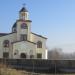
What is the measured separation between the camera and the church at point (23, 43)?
63.7 m

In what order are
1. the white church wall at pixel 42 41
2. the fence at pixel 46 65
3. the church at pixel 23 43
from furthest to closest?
the white church wall at pixel 42 41 < the church at pixel 23 43 < the fence at pixel 46 65

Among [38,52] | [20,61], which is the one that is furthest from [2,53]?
[20,61]

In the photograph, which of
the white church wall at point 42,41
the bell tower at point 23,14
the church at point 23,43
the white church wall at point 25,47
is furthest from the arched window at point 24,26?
the white church wall at point 25,47

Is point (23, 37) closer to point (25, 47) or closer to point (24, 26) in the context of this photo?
point (24, 26)

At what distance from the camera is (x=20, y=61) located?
1720 inches

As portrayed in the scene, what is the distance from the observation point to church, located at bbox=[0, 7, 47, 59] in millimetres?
63694

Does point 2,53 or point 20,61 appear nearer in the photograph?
→ point 20,61

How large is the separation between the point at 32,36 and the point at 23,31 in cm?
229

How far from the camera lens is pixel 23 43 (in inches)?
2512

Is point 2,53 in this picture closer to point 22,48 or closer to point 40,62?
point 22,48

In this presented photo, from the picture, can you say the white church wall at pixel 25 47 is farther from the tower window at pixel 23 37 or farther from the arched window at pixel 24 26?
the arched window at pixel 24 26

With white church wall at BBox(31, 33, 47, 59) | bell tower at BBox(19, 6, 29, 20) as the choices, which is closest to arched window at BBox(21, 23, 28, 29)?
bell tower at BBox(19, 6, 29, 20)

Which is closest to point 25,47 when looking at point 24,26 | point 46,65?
point 24,26

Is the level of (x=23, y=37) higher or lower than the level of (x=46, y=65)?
higher
